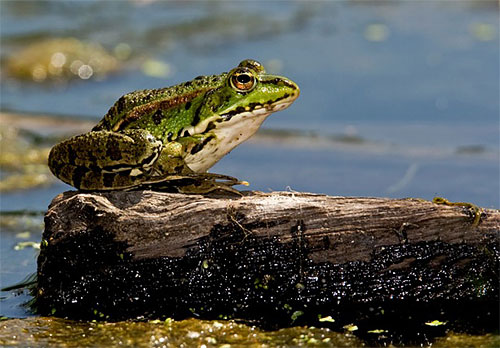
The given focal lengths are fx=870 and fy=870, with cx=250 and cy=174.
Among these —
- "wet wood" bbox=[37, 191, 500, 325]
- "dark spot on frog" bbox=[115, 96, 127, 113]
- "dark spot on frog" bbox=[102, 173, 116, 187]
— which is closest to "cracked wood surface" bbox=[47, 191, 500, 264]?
"wet wood" bbox=[37, 191, 500, 325]

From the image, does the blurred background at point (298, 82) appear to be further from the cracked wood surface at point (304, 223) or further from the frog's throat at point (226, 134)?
the frog's throat at point (226, 134)

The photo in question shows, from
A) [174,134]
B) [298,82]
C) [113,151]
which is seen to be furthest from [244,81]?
[298,82]

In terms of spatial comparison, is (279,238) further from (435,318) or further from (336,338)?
(435,318)

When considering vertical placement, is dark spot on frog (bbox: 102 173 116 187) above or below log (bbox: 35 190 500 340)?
above

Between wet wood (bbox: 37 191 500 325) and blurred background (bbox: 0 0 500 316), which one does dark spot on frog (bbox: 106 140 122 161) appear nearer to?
wet wood (bbox: 37 191 500 325)

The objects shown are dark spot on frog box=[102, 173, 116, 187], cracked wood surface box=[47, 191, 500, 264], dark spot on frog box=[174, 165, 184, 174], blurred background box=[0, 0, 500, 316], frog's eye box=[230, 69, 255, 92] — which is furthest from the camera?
blurred background box=[0, 0, 500, 316]

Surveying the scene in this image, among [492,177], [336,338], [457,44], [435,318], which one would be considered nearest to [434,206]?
[435,318]

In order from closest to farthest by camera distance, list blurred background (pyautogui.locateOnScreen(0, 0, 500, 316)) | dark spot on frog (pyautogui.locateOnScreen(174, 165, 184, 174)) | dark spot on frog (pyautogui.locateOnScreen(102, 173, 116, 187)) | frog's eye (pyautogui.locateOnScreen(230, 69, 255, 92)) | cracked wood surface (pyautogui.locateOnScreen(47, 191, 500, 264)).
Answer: cracked wood surface (pyautogui.locateOnScreen(47, 191, 500, 264))
dark spot on frog (pyautogui.locateOnScreen(102, 173, 116, 187))
dark spot on frog (pyautogui.locateOnScreen(174, 165, 184, 174))
frog's eye (pyautogui.locateOnScreen(230, 69, 255, 92))
blurred background (pyautogui.locateOnScreen(0, 0, 500, 316))

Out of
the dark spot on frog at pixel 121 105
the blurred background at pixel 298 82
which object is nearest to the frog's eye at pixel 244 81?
the dark spot on frog at pixel 121 105
